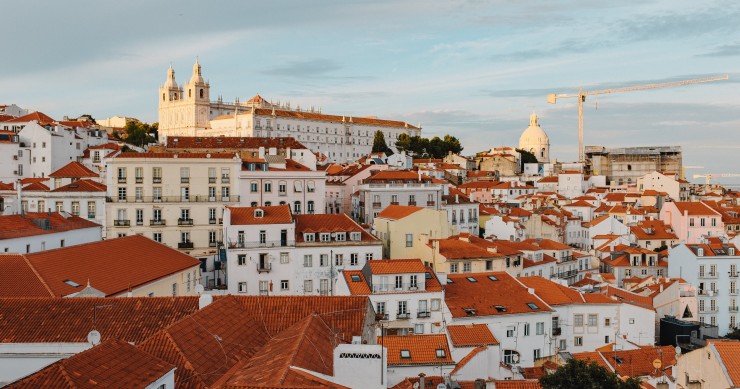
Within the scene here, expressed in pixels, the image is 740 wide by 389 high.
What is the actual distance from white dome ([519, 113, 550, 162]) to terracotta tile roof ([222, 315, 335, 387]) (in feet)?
566

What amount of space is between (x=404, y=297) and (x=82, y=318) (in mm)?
18698

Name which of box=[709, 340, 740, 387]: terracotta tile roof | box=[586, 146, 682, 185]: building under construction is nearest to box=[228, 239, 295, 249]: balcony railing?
box=[709, 340, 740, 387]: terracotta tile roof

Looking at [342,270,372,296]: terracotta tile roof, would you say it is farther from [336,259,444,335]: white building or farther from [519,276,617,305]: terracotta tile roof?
[519,276,617,305]: terracotta tile roof

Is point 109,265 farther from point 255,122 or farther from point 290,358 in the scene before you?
point 255,122

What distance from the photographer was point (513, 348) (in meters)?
35.8

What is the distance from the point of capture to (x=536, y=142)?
187250mm

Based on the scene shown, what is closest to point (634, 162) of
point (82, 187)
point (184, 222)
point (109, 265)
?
point (184, 222)

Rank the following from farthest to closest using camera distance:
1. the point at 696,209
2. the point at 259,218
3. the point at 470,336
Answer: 1. the point at 696,209
2. the point at 259,218
3. the point at 470,336

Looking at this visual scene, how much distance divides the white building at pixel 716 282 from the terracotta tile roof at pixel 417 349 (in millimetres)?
35128

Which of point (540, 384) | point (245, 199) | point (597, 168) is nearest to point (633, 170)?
point (597, 168)

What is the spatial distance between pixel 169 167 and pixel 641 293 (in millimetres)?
36543

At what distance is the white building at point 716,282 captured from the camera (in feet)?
179

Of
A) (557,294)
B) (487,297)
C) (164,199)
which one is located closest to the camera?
(487,297)

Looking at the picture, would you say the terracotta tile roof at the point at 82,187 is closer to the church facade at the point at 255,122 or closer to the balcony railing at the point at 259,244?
the balcony railing at the point at 259,244
